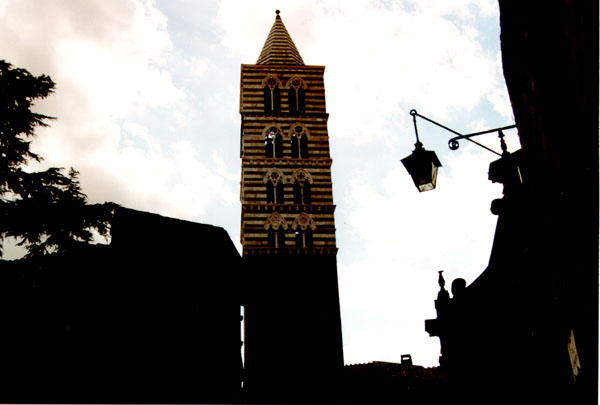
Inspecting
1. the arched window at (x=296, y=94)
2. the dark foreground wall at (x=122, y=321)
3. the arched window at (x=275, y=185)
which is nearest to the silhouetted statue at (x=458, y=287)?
the dark foreground wall at (x=122, y=321)

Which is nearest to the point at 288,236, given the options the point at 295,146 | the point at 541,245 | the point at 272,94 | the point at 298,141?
the point at 295,146

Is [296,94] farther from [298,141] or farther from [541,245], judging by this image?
[541,245]

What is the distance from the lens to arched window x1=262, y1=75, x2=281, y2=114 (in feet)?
88.2

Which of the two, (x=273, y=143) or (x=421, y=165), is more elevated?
(x=273, y=143)

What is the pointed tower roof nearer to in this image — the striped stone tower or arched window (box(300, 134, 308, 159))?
the striped stone tower

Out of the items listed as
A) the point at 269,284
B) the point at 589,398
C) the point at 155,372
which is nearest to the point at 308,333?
the point at 269,284

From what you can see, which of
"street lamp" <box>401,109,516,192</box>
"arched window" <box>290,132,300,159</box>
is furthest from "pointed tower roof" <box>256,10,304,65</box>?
"street lamp" <box>401,109,516,192</box>

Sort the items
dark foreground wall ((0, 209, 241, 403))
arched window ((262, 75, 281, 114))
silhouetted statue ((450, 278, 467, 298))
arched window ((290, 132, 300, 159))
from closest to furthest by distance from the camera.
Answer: dark foreground wall ((0, 209, 241, 403)) → silhouetted statue ((450, 278, 467, 298)) → arched window ((290, 132, 300, 159)) → arched window ((262, 75, 281, 114))

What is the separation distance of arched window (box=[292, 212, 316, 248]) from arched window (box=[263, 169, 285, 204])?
127 cm

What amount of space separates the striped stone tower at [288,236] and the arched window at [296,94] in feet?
0.18

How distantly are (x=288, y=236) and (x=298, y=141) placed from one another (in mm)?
5204

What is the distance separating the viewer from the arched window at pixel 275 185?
24859 millimetres

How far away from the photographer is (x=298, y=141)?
26297mm

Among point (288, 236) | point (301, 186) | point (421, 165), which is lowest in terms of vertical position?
point (421, 165)
